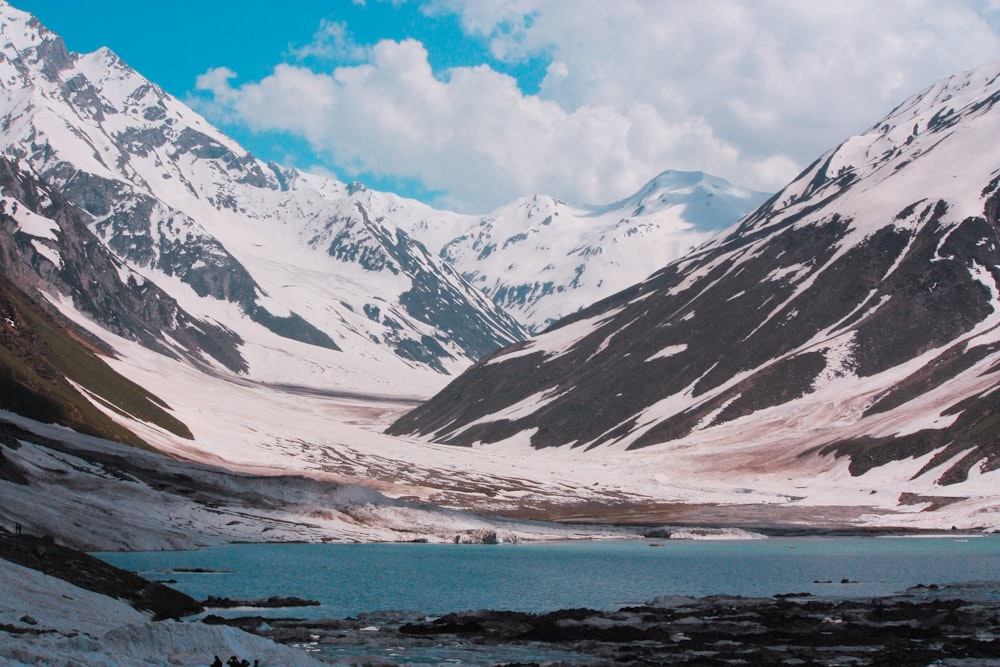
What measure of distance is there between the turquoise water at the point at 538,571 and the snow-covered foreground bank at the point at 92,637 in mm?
19646

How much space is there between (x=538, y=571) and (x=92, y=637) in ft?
189

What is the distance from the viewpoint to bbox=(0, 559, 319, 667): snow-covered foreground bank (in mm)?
28125

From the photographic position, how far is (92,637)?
3200cm

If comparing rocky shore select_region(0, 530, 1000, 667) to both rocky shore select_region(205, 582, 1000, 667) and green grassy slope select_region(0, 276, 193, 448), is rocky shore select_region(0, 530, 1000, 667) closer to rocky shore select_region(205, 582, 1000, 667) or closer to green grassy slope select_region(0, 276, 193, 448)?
rocky shore select_region(205, 582, 1000, 667)

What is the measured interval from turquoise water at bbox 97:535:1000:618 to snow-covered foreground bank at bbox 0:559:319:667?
Answer: 19646mm

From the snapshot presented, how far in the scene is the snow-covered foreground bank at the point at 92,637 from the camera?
28.1 m

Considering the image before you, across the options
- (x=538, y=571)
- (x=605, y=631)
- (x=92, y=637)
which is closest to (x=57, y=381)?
(x=538, y=571)

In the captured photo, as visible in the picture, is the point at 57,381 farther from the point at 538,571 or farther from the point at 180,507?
the point at 538,571

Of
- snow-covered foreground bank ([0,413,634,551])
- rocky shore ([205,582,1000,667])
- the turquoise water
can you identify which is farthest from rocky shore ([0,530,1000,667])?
snow-covered foreground bank ([0,413,634,551])

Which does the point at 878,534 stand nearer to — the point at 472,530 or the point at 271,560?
the point at 472,530

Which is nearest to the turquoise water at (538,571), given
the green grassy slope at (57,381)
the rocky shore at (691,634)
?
the rocky shore at (691,634)

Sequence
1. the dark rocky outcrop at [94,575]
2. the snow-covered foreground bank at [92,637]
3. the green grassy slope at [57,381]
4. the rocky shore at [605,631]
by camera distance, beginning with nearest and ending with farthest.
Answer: the snow-covered foreground bank at [92,637] → the rocky shore at [605,631] → the dark rocky outcrop at [94,575] → the green grassy slope at [57,381]

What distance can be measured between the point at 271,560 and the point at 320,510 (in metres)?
27.8

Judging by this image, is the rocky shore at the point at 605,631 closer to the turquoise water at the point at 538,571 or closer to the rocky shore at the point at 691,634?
the rocky shore at the point at 691,634
